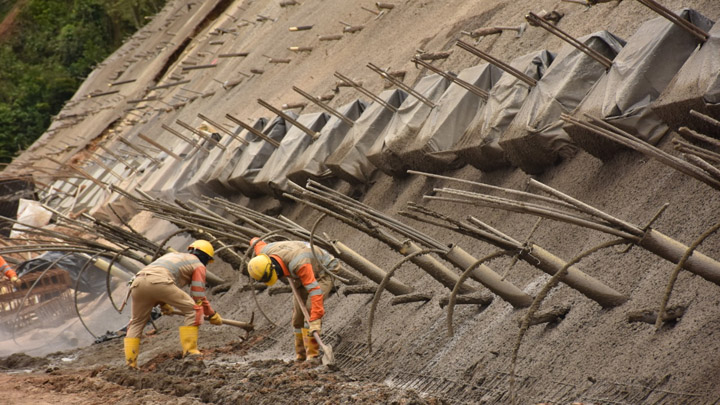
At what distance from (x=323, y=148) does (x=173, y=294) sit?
→ 16.1 ft

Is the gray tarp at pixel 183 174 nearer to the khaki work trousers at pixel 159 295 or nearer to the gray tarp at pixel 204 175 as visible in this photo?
the gray tarp at pixel 204 175

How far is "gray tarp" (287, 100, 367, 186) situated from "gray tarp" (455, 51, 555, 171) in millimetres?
4198

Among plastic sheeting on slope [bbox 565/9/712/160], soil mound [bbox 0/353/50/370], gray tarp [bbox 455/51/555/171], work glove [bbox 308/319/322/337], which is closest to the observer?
plastic sheeting on slope [bbox 565/9/712/160]

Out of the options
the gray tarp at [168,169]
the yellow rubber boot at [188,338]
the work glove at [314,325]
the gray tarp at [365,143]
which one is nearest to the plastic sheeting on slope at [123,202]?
the gray tarp at [168,169]

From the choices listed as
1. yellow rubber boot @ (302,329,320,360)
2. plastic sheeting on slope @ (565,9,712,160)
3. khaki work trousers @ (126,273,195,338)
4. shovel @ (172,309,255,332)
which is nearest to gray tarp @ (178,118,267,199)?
shovel @ (172,309,255,332)

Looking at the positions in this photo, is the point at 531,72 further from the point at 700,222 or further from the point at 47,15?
the point at 47,15

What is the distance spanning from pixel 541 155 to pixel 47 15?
190 ft

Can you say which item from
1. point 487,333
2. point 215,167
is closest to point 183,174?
point 215,167

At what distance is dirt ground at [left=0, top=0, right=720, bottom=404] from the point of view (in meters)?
6.51

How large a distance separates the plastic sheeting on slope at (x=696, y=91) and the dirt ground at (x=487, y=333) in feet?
1.58

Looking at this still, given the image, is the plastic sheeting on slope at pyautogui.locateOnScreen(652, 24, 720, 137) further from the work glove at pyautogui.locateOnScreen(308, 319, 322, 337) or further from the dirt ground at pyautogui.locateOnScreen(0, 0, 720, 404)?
the work glove at pyautogui.locateOnScreen(308, 319, 322, 337)

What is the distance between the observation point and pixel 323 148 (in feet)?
51.6

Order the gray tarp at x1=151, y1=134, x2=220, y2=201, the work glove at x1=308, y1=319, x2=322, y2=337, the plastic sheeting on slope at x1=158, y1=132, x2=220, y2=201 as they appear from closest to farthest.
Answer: the work glove at x1=308, y1=319, x2=322, y2=337 < the plastic sheeting on slope at x1=158, y1=132, x2=220, y2=201 < the gray tarp at x1=151, y1=134, x2=220, y2=201

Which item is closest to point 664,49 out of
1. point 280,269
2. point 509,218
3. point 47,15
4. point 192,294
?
point 509,218
